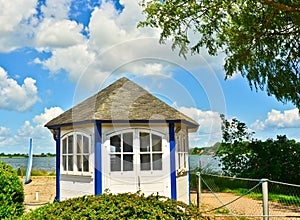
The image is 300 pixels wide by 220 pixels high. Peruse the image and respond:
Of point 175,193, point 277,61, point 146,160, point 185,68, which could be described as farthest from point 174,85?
point 277,61

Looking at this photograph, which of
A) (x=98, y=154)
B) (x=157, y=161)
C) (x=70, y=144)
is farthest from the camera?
(x=70, y=144)

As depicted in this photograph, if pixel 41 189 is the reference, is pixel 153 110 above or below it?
above

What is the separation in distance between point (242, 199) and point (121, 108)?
20.7 feet

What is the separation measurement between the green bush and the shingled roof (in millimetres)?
3259

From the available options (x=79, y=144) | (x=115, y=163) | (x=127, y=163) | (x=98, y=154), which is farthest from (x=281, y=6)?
(x=79, y=144)

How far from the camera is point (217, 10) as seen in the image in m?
11.5

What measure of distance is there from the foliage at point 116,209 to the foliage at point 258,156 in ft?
43.0

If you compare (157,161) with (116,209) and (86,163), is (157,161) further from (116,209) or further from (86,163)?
(116,209)

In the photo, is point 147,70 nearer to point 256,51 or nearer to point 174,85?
point 174,85

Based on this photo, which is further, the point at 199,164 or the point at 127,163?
the point at 199,164

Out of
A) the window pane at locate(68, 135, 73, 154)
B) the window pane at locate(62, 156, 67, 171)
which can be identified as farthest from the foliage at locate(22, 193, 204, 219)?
the window pane at locate(62, 156, 67, 171)

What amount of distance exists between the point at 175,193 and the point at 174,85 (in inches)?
122

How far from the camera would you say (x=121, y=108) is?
11.0 meters

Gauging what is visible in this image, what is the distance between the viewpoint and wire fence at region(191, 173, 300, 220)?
1080cm
